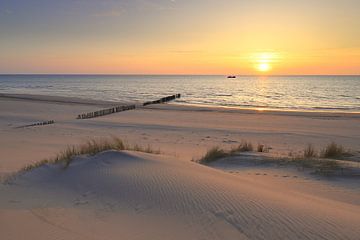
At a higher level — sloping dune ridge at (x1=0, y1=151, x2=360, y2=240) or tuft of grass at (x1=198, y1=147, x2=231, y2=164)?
sloping dune ridge at (x1=0, y1=151, x2=360, y2=240)

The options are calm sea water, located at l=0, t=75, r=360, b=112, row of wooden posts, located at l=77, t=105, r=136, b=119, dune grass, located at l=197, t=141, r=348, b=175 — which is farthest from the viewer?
calm sea water, located at l=0, t=75, r=360, b=112

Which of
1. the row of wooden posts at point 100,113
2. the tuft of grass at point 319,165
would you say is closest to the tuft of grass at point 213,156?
the tuft of grass at point 319,165

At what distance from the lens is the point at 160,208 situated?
5625mm

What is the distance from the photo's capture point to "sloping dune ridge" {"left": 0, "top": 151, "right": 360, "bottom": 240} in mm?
4728

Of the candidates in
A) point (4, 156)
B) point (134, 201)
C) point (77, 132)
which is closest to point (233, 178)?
point (134, 201)

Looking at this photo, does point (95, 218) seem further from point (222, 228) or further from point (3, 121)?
point (3, 121)

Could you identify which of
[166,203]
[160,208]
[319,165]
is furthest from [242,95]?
[160,208]

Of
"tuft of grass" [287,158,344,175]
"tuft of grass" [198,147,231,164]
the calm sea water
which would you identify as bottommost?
the calm sea water

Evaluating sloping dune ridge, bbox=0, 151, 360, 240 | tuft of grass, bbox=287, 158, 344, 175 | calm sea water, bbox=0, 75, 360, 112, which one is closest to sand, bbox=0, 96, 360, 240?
sloping dune ridge, bbox=0, 151, 360, 240

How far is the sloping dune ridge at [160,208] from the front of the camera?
4.73 m

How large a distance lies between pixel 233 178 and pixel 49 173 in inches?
164

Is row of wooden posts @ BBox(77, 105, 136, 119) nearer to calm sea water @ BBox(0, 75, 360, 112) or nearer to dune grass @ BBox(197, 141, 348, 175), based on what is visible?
calm sea water @ BBox(0, 75, 360, 112)

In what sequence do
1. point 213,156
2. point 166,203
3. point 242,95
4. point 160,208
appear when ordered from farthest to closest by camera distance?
point 242,95, point 213,156, point 166,203, point 160,208

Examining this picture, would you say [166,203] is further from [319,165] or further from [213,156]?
[213,156]
